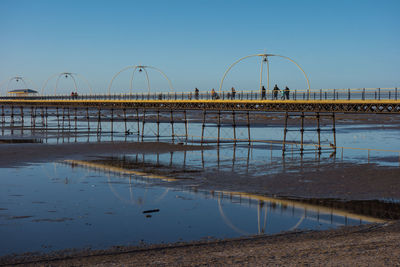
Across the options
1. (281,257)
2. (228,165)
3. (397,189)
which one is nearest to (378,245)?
(281,257)

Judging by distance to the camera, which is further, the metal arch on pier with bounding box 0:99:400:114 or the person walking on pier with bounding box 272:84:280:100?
the person walking on pier with bounding box 272:84:280:100

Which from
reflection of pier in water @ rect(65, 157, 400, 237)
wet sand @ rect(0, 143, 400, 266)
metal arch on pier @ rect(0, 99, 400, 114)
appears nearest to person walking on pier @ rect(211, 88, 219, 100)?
metal arch on pier @ rect(0, 99, 400, 114)

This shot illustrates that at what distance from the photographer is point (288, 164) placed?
96.1 feet

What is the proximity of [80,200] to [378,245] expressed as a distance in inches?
434

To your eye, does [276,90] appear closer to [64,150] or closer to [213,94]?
[213,94]

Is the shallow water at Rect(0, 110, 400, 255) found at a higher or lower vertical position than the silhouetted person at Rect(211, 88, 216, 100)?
lower

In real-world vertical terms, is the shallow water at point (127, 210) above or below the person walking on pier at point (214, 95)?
below

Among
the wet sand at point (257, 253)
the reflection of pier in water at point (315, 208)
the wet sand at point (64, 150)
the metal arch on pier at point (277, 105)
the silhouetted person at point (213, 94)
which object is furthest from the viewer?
the silhouetted person at point (213, 94)

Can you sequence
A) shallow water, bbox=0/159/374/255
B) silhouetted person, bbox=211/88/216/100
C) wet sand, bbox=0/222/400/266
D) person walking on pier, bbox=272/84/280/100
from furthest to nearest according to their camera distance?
1. silhouetted person, bbox=211/88/216/100
2. person walking on pier, bbox=272/84/280/100
3. shallow water, bbox=0/159/374/255
4. wet sand, bbox=0/222/400/266

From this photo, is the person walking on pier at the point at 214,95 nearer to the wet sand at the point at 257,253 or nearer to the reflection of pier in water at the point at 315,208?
the reflection of pier in water at the point at 315,208

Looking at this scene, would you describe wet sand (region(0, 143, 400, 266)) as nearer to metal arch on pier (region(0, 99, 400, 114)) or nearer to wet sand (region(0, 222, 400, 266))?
wet sand (region(0, 222, 400, 266))

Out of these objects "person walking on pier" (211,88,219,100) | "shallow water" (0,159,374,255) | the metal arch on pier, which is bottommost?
"shallow water" (0,159,374,255)

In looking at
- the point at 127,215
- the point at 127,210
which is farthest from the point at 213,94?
the point at 127,215

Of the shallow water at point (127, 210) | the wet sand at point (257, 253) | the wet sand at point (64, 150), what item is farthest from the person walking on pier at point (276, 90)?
the wet sand at point (257, 253)
